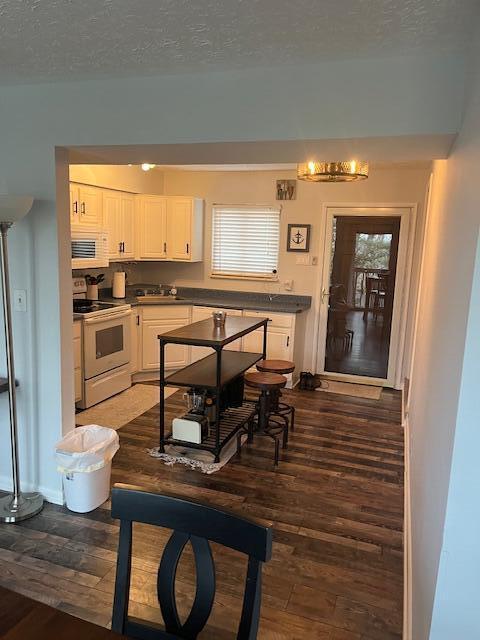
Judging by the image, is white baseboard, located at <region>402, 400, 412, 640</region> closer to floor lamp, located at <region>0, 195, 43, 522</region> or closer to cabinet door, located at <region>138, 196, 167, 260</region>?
floor lamp, located at <region>0, 195, 43, 522</region>

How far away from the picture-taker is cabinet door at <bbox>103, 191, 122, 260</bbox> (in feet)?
16.8

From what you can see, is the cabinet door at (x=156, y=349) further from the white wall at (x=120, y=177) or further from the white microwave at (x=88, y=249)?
the white wall at (x=120, y=177)

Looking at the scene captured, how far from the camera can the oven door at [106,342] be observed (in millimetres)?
4434

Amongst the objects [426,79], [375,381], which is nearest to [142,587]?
[426,79]

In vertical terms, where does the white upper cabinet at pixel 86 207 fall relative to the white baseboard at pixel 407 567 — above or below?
above

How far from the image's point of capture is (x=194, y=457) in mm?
3668

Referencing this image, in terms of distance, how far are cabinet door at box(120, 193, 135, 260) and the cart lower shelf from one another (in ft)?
7.82

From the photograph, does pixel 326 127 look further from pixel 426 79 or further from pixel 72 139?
pixel 72 139

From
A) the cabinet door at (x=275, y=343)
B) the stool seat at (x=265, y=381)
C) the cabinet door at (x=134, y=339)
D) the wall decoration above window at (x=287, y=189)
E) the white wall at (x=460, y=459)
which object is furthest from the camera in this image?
the wall decoration above window at (x=287, y=189)

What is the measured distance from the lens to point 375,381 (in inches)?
224

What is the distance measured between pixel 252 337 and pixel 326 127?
3516mm

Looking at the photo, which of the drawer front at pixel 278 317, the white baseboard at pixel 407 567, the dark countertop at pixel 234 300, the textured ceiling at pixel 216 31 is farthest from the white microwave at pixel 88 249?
the white baseboard at pixel 407 567

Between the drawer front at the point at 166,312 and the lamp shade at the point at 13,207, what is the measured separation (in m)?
2.88

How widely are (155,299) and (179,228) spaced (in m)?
0.94
